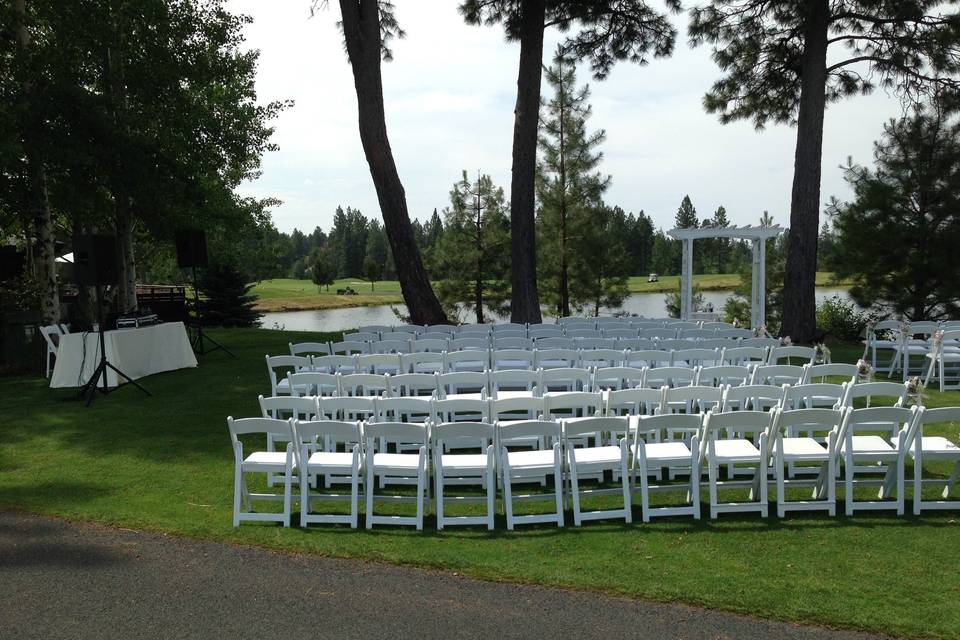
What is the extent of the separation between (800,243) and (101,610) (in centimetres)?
1492

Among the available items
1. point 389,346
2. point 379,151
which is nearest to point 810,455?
point 389,346

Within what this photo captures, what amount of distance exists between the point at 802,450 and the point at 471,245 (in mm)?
25353

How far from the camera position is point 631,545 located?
15.1 feet

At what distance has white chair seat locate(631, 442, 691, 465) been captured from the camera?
17.0ft

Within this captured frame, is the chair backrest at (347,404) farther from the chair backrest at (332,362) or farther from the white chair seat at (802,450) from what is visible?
the white chair seat at (802,450)

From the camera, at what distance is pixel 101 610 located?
3.85m

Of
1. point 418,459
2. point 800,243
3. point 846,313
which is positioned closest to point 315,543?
point 418,459

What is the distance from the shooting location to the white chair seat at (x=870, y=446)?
5.22 m

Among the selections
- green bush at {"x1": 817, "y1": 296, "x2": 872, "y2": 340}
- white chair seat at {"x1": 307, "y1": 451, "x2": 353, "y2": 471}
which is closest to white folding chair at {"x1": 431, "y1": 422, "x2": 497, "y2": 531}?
white chair seat at {"x1": 307, "y1": 451, "x2": 353, "y2": 471}

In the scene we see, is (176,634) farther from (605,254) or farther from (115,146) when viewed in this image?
(605,254)

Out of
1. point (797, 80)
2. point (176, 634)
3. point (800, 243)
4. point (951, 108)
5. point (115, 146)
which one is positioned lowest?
point (176, 634)

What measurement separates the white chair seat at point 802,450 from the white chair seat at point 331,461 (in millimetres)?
2872

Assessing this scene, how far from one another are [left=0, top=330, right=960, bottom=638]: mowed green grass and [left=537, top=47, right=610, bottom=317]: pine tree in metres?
22.7

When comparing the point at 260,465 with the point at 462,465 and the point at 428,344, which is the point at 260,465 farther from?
the point at 428,344
